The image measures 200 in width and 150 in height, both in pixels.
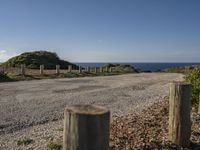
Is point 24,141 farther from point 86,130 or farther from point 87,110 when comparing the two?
point 86,130

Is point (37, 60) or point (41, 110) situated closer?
point (41, 110)

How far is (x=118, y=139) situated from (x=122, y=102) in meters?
6.80

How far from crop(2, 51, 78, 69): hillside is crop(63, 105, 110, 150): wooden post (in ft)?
A: 135

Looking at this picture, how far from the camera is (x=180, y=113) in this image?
22.0 feet

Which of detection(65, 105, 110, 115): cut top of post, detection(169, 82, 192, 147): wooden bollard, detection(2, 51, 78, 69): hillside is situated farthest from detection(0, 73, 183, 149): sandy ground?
detection(2, 51, 78, 69): hillside

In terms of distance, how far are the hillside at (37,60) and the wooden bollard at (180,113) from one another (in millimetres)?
38920

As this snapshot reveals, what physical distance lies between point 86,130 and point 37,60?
4467 centimetres

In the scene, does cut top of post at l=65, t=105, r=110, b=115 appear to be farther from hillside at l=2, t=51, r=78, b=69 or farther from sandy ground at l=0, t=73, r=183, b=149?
hillside at l=2, t=51, r=78, b=69

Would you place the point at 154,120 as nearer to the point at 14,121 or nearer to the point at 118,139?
the point at 118,139

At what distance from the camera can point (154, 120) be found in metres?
9.09

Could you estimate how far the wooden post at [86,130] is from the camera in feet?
13.4

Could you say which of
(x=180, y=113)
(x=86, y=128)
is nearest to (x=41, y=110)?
(x=180, y=113)

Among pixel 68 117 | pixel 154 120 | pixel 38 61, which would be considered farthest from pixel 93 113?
pixel 38 61

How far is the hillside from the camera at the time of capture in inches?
1842
